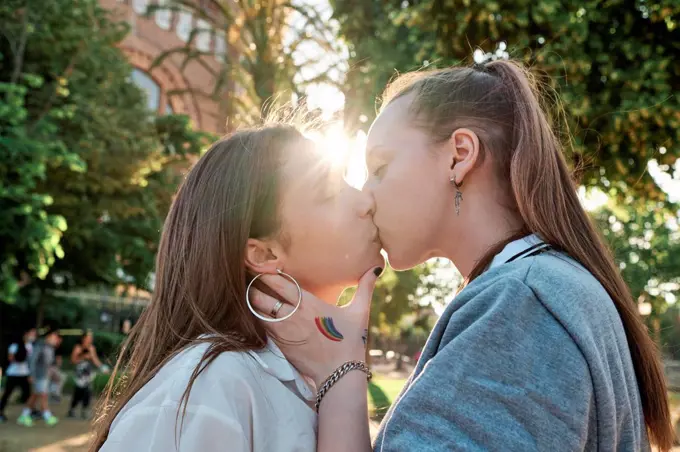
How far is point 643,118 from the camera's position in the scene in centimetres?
623

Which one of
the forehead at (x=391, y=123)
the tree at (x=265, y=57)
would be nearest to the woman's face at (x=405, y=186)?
Result: the forehead at (x=391, y=123)

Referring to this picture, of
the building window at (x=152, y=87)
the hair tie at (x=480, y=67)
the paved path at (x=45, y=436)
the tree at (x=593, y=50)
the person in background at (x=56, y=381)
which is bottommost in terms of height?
the person in background at (x=56, y=381)

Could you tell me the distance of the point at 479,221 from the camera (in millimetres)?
1891

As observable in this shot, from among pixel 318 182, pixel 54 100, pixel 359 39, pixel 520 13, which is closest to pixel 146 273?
pixel 54 100

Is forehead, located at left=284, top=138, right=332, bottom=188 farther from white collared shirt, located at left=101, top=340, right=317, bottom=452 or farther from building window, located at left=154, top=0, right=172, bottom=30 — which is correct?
building window, located at left=154, top=0, right=172, bottom=30

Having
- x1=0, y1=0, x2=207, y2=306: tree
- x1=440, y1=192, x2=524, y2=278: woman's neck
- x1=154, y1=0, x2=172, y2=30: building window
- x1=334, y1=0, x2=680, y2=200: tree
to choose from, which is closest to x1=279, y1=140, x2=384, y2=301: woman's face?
x1=440, y1=192, x2=524, y2=278: woman's neck

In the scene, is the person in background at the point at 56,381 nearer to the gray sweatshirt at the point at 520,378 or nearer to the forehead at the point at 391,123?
the forehead at the point at 391,123

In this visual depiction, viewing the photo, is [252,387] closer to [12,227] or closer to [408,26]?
[408,26]

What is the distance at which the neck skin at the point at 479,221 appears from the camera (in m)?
1.88

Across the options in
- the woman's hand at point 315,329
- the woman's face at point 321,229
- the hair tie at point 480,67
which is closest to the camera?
the woman's hand at point 315,329

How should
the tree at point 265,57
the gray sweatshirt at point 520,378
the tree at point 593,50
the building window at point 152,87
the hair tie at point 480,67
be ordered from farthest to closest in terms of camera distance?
the building window at point 152,87 < the tree at point 265,57 < the tree at point 593,50 < the hair tie at point 480,67 < the gray sweatshirt at point 520,378

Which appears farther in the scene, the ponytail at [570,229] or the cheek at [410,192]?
the cheek at [410,192]

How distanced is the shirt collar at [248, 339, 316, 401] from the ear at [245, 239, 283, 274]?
0.25m

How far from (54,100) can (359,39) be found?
9.67m
